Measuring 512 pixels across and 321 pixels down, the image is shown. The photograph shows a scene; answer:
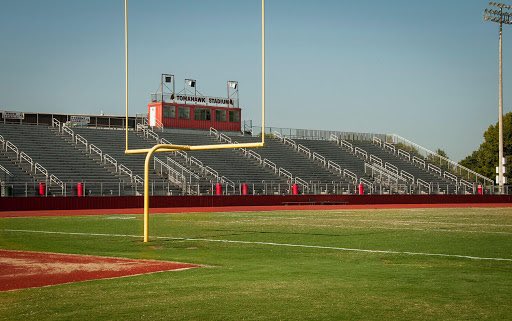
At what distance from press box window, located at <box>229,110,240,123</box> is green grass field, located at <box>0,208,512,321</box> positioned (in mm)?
41178

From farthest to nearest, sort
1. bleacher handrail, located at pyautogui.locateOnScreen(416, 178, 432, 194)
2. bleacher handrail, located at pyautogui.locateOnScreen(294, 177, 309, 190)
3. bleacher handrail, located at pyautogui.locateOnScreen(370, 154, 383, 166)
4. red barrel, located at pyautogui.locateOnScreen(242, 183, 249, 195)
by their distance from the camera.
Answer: bleacher handrail, located at pyautogui.locateOnScreen(370, 154, 383, 166) < bleacher handrail, located at pyautogui.locateOnScreen(416, 178, 432, 194) < bleacher handrail, located at pyautogui.locateOnScreen(294, 177, 309, 190) < red barrel, located at pyautogui.locateOnScreen(242, 183, 249, 195)

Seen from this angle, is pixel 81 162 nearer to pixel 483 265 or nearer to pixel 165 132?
pixel 165 132

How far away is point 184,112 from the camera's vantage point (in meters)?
55.0

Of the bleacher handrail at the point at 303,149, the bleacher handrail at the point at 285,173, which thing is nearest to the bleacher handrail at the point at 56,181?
the bleacher handrail at the point at 285,173

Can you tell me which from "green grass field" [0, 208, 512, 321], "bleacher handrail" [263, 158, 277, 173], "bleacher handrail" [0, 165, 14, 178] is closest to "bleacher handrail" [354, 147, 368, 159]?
"bleacher handrail" [263, 158, 277, 173]

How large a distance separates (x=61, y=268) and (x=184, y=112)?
147 feet

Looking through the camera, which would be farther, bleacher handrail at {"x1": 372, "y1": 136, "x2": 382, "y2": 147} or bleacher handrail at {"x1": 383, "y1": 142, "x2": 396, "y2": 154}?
bleacher handrail at {"x1": 372, "y1": 136, "x2": 382, "y2": 147}

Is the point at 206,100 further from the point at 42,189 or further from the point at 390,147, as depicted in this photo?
the point at 42,189

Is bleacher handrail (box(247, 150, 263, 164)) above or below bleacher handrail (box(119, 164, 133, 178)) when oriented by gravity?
above

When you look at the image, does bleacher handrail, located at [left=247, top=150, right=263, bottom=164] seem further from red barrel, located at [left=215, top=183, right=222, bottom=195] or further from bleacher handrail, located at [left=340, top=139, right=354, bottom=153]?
red barrel, located at [left=215, top=183, right=222, bottom=195]

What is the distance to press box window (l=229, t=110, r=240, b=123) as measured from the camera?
190 feet

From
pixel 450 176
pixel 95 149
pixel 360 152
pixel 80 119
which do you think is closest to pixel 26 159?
pixel 95 149

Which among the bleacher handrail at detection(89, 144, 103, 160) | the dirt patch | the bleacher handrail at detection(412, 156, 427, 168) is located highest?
the bleacher handrail at detection(89, 144, 103, 160)

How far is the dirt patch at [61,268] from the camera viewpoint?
9.36 m
